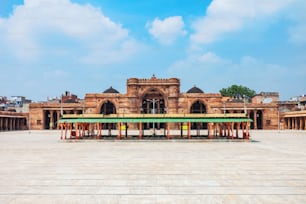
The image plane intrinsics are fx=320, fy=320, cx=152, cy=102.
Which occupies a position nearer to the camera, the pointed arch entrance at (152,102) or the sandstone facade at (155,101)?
the sandstone facade at (155,101)

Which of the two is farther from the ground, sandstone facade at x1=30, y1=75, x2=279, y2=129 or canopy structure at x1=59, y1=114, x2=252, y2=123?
sandstone facade at x1=30, y1=75, x2=279, y2=129

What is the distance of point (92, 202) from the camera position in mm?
9227

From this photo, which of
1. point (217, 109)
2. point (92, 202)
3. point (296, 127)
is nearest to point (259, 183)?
point (92, 202)

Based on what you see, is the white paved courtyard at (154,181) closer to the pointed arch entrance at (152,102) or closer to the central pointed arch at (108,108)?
the pointed arch entrance at (152,102)

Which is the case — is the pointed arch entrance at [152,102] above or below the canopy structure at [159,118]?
above

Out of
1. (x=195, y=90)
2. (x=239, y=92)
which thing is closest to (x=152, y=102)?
(x=195, y=90)

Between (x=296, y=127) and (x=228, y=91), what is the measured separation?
48439 mm

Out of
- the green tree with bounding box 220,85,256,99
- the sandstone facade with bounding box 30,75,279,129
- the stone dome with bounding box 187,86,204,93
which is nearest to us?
the sandstone facade with bounding box 30,75,279,129

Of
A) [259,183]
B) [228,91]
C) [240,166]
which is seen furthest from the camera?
[228,91]

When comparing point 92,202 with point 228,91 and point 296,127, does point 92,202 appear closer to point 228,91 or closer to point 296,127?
point 296,127

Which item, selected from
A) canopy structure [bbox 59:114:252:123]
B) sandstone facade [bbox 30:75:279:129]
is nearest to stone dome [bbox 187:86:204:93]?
sandstone facade [bbox 30:75:279:129]

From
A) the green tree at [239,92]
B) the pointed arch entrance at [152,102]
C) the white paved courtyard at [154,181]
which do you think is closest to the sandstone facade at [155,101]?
the pointed arch entrance at [152,102]

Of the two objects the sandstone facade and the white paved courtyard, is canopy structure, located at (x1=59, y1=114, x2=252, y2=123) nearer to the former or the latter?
the white paved courtyard

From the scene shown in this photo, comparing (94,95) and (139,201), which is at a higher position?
(94,95)
